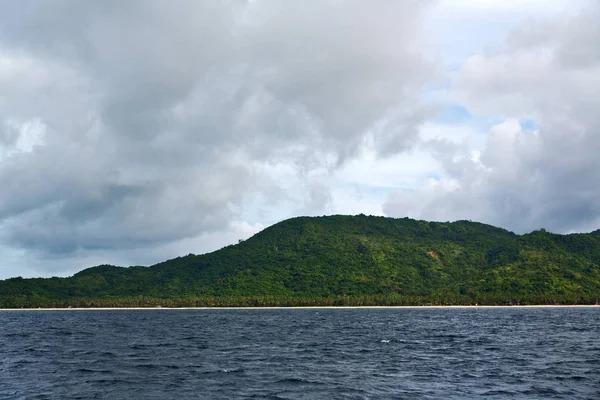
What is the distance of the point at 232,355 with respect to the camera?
86.7 metres

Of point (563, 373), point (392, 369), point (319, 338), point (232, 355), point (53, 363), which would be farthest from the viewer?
point (319, 338)

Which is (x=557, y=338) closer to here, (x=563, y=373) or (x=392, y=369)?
(x=563, y=373)

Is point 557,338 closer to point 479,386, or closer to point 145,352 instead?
point 479,386

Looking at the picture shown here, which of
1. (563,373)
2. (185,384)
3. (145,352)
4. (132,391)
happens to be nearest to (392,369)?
(563,373)

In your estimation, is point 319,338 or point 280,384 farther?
point 319,338

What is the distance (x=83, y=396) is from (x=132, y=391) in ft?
16.0

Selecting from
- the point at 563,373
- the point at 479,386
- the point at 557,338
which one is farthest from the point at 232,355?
the point at 557,338

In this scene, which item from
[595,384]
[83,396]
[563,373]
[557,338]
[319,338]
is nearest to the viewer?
[83,396]

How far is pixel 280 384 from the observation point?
59.2m

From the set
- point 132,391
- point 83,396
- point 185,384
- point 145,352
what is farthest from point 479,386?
point 145,352

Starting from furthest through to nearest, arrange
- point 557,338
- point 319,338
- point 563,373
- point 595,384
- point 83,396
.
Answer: point 319,338 < point 557,338 < point 563,373 < point 595,384 < point 83,396

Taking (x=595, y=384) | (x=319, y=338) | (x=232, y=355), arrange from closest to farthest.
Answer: (x=595, y=384)
(x=232, y=355)
(x=319, y=338)

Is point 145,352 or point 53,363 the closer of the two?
point 53,363

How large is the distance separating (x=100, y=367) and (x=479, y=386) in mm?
51030
